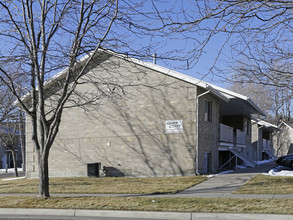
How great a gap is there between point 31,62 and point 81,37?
2018 millimetres

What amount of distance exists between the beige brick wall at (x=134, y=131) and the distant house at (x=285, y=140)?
36.4 m

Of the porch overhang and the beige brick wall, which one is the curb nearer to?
the beige brick wall

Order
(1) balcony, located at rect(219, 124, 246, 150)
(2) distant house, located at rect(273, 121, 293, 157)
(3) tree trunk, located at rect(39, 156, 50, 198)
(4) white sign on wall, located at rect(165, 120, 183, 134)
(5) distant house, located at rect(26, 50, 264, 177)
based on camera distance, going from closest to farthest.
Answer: (3) tree trunk, located at rect(39, 156, 50, 198) < (5) distant house, located at rect(26, 50, 264, 177) < (4) white sign on wall, located at rect(165, 120, 183, 134) < (1) balcony, located at rect(219, 124, 246, 150) < (2) distant house, located at rect(273, 121, 293, 157)

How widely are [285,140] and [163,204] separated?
49523 mm

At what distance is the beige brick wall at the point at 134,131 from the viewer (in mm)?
18875

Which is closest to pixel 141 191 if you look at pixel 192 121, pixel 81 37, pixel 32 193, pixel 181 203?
pixel 181 203

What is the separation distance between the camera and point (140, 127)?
19.7 m

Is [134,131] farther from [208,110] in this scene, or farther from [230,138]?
[230,138]

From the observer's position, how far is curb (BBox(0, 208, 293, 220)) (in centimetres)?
843

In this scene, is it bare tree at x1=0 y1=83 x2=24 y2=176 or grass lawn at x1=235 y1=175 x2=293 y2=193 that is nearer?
grass lawn at x1=235 y1=175 x2=293 y2=193

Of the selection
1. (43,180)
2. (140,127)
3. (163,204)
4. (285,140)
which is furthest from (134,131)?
(285,140)

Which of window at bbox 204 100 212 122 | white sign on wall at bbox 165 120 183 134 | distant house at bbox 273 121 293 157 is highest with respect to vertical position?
window at bbox 204 100 212 122

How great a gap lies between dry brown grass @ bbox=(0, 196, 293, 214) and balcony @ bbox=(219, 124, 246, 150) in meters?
12.8

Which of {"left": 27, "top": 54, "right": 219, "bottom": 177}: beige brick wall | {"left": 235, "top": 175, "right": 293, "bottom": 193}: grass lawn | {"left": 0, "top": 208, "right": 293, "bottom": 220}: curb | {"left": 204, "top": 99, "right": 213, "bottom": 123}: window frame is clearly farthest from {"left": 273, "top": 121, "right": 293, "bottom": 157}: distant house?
{"left": 0, "top": 208, "right": 293, "bottom": 220}: curb
